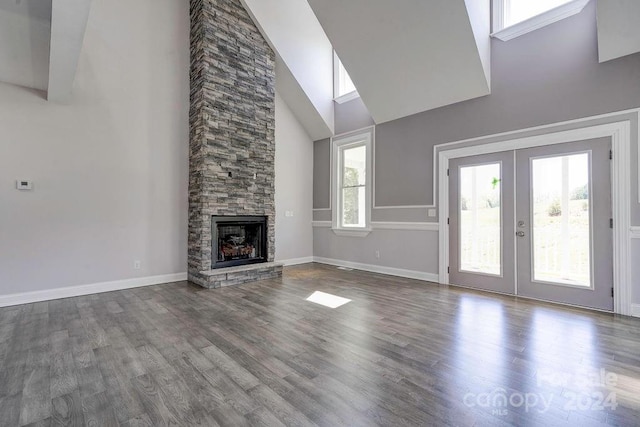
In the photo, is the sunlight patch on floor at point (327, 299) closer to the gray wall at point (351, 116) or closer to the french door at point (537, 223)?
the french door at point (537, 223)

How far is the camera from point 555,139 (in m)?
3.71

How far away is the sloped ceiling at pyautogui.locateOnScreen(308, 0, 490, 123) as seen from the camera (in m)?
3.94

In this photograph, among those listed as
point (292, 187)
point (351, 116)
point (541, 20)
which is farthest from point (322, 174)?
point (541, 20)

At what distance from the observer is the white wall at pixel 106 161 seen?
369 cm

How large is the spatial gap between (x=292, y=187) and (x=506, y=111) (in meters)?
4.10

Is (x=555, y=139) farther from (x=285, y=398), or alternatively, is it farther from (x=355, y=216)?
(x=285, y=398)

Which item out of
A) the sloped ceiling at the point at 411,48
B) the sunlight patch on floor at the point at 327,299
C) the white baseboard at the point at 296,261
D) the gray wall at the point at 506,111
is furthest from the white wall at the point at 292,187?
the sunlight patch on floor at the point at 327,299

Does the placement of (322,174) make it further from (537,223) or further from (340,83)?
(537,223)

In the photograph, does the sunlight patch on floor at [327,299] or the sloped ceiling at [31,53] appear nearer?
the sloped ceiling at [31,53]

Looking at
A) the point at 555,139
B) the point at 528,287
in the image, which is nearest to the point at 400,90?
the point at 555,139

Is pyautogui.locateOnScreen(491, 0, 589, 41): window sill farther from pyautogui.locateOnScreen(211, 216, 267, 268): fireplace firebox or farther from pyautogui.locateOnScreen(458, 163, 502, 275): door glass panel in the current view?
pyautogui.locateOnScreen(211, 216, 267, 268): fireplace firebox

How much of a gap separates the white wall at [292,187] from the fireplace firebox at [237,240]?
874 mm

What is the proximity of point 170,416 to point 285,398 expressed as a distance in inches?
24.6

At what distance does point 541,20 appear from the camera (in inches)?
149
